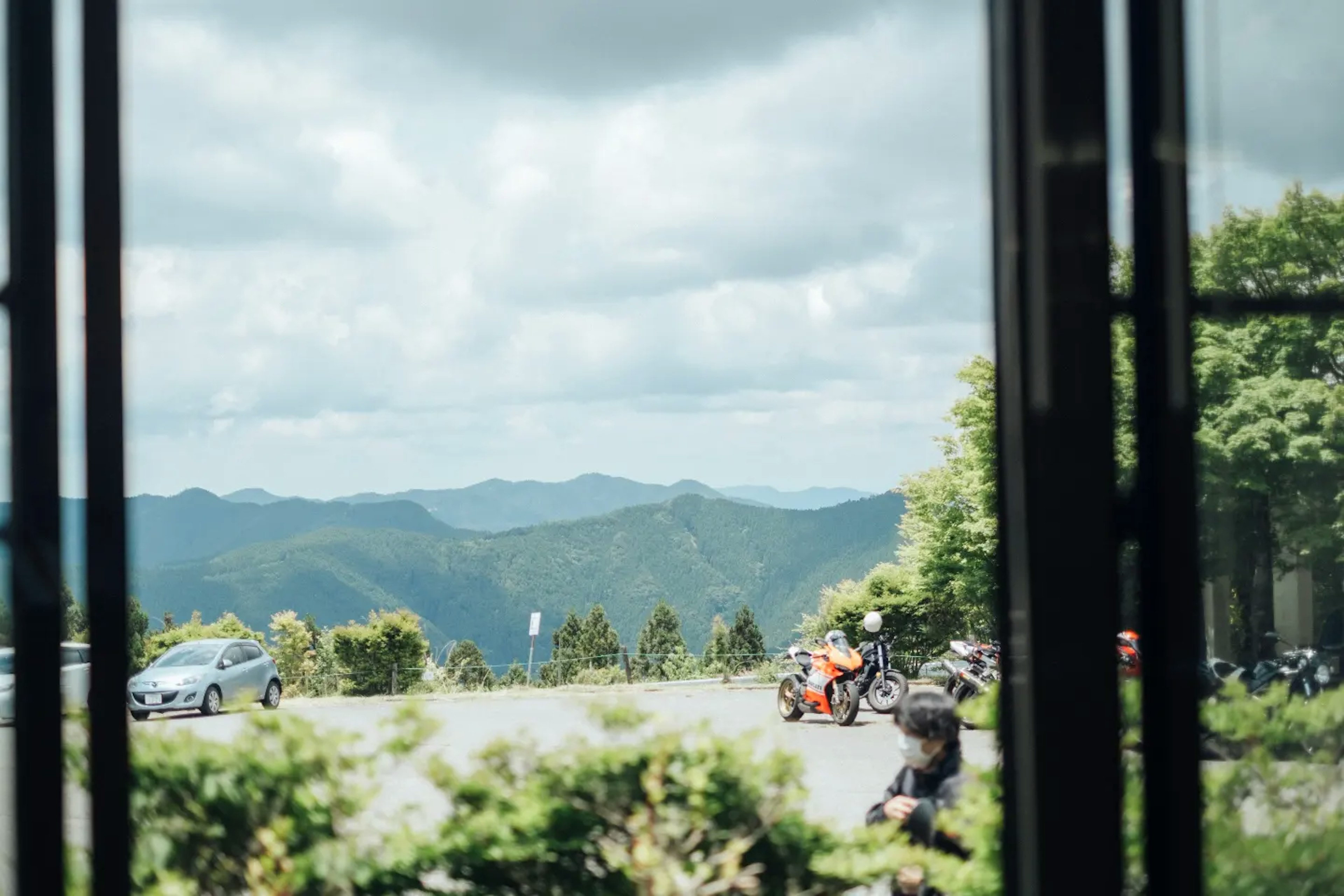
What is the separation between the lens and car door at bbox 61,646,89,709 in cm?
109

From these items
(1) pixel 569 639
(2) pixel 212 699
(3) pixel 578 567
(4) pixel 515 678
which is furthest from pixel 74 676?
(3) pixel 578 567

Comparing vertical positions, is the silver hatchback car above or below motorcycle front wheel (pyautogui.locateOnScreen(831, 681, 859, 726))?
above

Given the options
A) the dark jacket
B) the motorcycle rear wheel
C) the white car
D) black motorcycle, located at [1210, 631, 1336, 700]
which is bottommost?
the motorcycle rear wheel

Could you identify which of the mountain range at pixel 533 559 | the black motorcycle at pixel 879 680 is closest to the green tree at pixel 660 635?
the black motorcycle at pixel 879 680

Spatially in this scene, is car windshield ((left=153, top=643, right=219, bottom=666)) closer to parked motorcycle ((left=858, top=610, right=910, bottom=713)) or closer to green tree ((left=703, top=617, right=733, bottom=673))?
parked motorcycle ((left=858, top=610, right=910, bottom=713))

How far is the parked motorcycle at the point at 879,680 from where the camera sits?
7648 millimetres

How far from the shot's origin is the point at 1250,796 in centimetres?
120

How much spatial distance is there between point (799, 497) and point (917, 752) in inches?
2256

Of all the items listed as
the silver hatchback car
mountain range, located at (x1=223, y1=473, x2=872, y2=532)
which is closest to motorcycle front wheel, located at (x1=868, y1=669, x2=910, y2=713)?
the silver hatchback car

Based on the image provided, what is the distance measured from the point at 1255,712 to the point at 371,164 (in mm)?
2743

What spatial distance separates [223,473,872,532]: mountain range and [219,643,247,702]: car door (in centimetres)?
4470

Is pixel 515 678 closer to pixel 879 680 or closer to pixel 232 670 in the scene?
pixel 232 670

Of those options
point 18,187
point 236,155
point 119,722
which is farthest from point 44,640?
point 236,155

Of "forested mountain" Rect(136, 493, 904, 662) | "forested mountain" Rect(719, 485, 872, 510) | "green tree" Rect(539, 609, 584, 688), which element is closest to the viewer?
"green tree" Rect(539, 609, 584, 688)
